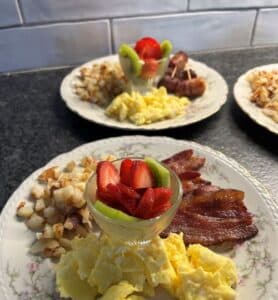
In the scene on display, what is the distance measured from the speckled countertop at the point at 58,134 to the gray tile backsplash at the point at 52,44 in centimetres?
10

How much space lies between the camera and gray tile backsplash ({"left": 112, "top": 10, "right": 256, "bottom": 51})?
4.37 feet

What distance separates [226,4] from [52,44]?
1.96 feet

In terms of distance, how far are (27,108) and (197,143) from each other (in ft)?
1.66

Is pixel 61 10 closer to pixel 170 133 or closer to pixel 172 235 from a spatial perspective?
pixel 170 133


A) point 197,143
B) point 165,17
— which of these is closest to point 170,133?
point 197,143

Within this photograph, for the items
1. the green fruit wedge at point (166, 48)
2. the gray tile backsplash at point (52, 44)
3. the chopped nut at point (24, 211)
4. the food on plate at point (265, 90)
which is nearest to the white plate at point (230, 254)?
the chopped nut at point (24, 211)

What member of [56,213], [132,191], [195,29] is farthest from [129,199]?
[195,29]

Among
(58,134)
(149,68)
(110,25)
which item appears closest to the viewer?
(58,134)

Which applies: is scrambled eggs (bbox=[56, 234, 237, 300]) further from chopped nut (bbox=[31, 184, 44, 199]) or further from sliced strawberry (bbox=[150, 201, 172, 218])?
chopped nut (bbox=[31, 184, 44, 199])

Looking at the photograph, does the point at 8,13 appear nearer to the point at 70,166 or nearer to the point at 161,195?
the point at 70,166

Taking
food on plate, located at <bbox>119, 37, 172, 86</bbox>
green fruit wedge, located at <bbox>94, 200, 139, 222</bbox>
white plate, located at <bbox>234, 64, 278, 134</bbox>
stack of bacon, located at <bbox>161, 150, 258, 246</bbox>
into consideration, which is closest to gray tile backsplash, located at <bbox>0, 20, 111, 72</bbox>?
food on plate, located at <bbox>119, 37, 172, 86</bbox>

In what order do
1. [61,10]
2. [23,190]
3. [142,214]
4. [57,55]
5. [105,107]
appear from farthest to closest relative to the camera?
[57,55]
[61,10]
[105,107]
[23,190]
[142,214]

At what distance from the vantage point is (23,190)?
82cm

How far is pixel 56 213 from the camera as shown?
0.77 metres
